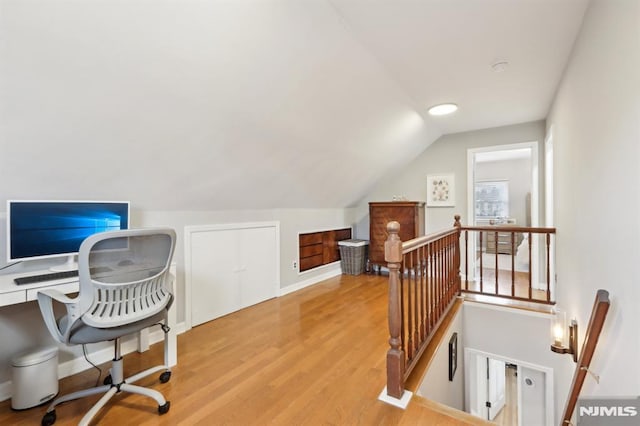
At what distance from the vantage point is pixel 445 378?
267cm

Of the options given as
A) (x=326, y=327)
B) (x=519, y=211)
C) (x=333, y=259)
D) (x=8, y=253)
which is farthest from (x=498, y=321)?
(x=519, y=211)

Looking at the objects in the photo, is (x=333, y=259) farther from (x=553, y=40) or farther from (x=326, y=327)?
(x=553, y=40)

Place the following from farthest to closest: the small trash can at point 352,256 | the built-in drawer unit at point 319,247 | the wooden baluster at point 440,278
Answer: the small trash can at point 352,256
the built-in drawer unit at point 319,247
the wooden baluster at point 440,278

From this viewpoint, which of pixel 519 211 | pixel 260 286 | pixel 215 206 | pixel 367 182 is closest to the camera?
pixel 215 206

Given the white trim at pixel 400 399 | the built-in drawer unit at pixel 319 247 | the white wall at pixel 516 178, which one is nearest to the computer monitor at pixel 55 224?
the white trim at pixel 400 399

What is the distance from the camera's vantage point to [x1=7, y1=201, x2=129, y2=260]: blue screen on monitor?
176 centimetres

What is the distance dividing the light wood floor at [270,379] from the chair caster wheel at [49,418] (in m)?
0.03

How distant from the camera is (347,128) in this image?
3262 mm

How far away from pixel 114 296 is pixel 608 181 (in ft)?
8.69

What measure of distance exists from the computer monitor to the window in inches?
301

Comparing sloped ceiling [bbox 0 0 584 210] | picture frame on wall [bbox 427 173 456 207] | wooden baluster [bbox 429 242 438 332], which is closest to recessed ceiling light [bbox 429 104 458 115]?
sloped ceiling [bbox 0 0 584 210]

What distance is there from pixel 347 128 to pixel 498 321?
2764 millimetres

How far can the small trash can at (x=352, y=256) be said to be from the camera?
5.10 m

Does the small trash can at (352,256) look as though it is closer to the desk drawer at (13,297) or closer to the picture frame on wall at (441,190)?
the picture frame on wall at (441,190)
